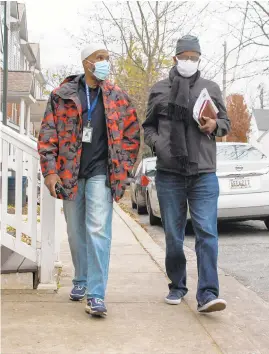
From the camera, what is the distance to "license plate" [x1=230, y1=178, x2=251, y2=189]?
820cm

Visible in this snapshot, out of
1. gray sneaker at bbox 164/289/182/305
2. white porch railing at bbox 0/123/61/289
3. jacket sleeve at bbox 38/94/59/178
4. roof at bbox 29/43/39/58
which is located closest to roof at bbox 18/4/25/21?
roof at bbox 29/43/39/58

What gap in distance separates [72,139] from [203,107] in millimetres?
965

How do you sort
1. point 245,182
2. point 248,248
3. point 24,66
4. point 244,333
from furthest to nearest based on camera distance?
point 24,66 < point 245,182 < point 248,248 < point 244,333

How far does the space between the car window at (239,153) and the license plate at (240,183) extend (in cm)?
50

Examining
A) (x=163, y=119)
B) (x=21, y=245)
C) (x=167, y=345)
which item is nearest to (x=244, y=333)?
(x=167, y=345)

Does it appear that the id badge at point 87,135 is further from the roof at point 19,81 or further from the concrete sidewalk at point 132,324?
the roof at point 19,81

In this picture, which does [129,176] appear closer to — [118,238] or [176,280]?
[176,280]

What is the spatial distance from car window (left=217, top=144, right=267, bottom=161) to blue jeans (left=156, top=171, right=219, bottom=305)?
4689 millimetres

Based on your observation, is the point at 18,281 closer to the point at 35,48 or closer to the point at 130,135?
the point at 130,135

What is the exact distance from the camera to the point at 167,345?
10.4ft

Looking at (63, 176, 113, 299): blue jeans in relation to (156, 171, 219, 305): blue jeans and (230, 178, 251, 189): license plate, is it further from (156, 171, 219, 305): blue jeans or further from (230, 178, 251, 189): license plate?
(230, 178, 251, 189): license plate

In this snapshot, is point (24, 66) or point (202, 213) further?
point (24, 66)

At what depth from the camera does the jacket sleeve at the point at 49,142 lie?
3.81 meters

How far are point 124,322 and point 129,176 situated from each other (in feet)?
3.40
